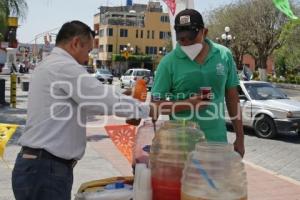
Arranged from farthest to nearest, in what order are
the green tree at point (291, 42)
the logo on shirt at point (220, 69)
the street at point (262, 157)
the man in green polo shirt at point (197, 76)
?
the green tree at point (291, 42) < the street at point (262, 157) < the logo on shirt at point (220, 69) < the man in green polo shirt at point (197, 76)

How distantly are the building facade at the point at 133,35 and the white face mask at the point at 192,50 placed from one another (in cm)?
8794

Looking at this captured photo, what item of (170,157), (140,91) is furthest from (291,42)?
(170,157)

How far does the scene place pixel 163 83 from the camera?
11.8ft

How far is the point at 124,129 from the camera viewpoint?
3.94m

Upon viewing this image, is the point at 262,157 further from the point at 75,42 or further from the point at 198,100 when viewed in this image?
the point at 75,42

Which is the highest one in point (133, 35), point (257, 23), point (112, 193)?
point (133, 35)

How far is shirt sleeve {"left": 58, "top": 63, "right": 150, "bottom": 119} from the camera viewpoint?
2.87m

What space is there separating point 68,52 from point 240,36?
4512cm

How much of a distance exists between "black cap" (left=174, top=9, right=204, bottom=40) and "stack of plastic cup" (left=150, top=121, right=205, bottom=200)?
73 centimetres

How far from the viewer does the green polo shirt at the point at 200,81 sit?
3.51 metres

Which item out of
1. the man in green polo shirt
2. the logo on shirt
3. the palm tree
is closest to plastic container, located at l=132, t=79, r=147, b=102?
the man in green polo shirt

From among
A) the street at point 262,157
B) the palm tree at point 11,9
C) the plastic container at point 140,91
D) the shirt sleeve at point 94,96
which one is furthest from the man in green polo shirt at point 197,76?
the palm tree at point 11,9

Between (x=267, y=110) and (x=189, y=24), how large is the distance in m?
10.3

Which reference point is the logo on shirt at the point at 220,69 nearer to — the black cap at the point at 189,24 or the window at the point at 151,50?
the black cap at the point at 189,24
